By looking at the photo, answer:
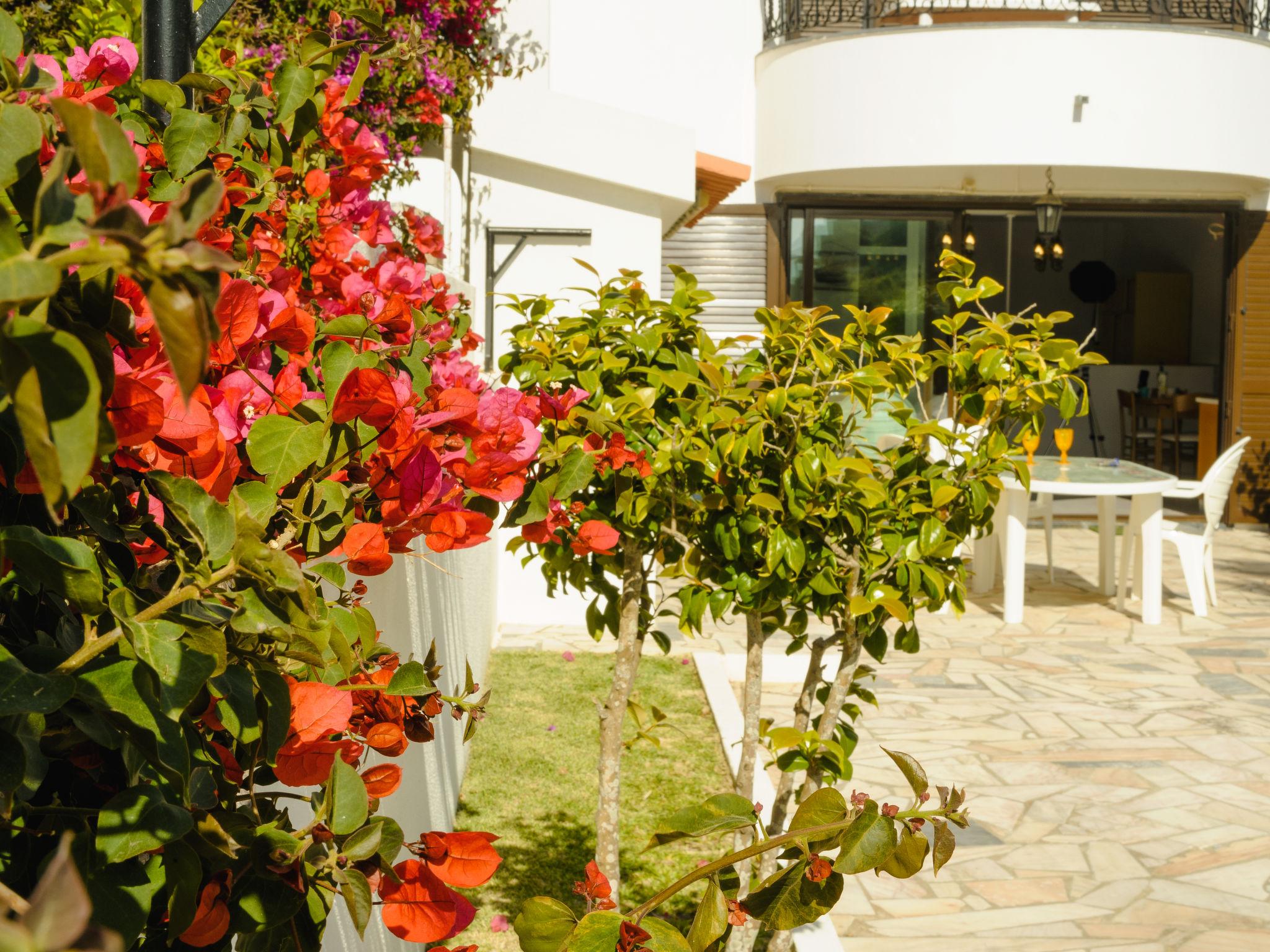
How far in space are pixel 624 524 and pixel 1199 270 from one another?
1638cm

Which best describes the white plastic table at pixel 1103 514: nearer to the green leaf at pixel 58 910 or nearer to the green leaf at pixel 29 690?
the green leaf at pixel 29 690

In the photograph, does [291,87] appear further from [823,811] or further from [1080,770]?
[1080,770]

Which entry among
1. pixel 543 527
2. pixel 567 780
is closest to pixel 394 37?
pixel 543 527

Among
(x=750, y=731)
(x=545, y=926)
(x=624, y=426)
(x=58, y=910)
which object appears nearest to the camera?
(x=58, y=910)

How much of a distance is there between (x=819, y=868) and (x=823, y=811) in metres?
0.05

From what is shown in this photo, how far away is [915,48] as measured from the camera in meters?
11.5

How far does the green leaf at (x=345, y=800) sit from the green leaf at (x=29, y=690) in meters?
0.22

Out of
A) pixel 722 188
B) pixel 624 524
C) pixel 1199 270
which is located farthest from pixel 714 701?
pixel 1199 270

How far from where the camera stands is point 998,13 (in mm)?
13188

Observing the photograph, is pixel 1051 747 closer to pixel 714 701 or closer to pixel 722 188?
pixel 714 701

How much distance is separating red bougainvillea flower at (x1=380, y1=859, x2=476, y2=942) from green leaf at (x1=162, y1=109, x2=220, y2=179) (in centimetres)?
63

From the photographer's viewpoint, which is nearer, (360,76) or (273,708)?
(273,708)

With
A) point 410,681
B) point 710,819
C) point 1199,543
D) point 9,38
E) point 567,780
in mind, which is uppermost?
point 9,38

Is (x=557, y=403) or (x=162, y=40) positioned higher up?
(x=162, y=40)
